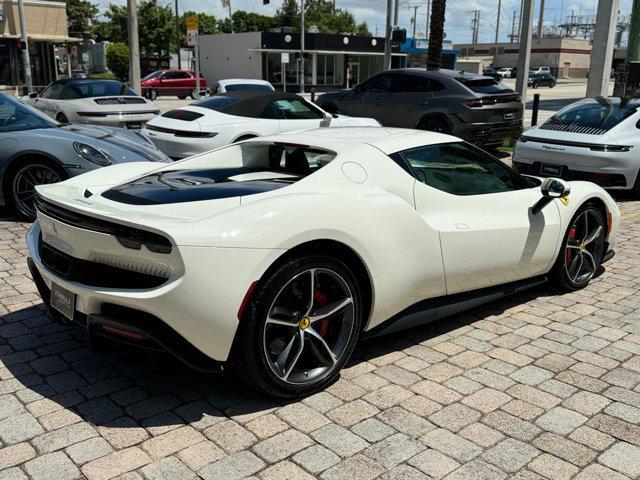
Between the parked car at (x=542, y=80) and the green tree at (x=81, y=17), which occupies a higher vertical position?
the green tree at (x=81, y=17)

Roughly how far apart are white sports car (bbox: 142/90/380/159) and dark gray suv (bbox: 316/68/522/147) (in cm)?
179

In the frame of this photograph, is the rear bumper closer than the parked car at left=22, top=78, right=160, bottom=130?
Yes

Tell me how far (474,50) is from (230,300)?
118899mm

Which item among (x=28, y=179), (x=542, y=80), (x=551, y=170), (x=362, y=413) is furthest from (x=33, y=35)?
(x=542, y=80)

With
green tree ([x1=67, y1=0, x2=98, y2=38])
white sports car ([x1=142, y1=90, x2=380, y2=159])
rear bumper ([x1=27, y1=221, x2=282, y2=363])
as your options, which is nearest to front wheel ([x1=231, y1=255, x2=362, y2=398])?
rear bumper ([x1=27, y1=221, x2=282, y2=363])

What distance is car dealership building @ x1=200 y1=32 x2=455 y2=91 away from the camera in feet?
167

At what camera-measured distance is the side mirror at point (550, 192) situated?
4.64 metres

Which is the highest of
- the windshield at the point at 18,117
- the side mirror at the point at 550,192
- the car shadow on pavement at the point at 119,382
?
the windshield at the point at 18,117

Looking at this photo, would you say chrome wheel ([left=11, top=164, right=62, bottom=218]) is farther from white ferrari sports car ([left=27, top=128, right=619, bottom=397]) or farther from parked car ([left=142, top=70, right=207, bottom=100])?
parked car ([left=142, top=70, right=207, bottom=100])

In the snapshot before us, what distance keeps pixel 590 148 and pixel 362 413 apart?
6.73 meters

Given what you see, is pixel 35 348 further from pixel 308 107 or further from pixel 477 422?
pixel 308 107

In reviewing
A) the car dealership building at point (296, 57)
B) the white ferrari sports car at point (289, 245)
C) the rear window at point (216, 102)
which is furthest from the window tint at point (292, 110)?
the car dealership building at point (296, 57)

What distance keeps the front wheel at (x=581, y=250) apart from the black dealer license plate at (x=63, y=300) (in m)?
3.57

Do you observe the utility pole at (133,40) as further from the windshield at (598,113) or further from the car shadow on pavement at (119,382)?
the car shadow on pavement at (119,382)
